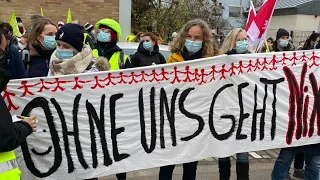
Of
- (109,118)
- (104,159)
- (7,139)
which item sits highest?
(7,139)

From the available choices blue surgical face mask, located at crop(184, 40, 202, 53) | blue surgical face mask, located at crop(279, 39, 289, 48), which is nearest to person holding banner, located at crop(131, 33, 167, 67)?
blue surgical face mask, located at crop(184, 40, 202, 53)

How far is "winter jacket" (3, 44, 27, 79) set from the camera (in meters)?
2.85

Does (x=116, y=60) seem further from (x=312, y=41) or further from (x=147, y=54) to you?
(x=312, y=41)

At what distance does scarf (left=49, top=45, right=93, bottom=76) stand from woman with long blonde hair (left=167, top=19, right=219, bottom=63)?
97 centimetres

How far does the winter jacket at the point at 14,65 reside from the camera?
9.35 feet

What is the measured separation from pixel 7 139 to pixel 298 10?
25.3m

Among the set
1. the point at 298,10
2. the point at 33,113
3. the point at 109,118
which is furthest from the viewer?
the point at 298,10

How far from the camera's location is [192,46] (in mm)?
3203

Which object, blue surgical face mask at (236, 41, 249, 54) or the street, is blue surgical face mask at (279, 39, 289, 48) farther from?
the street

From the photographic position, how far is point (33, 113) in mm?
2576

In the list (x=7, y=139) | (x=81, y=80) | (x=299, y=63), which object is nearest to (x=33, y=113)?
(x=81, y=80)

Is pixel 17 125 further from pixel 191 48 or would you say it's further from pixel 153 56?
pixel 153 56

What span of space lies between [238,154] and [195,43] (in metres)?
1.27

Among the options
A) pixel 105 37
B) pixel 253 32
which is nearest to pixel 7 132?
pixel 105 37
